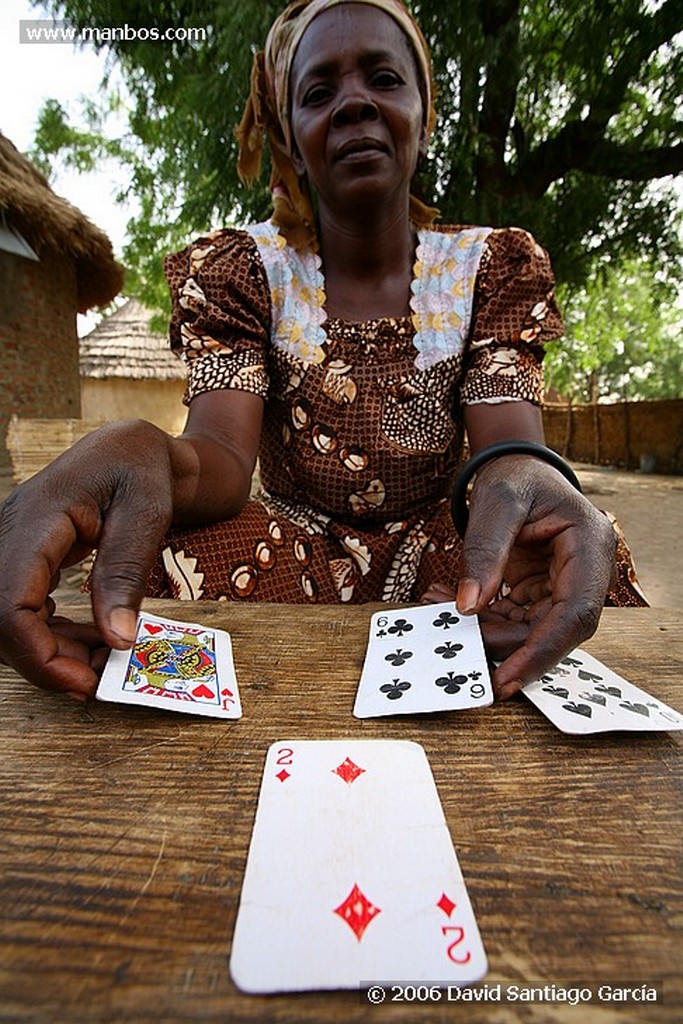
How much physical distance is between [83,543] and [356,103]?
970mm

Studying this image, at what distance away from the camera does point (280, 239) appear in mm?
1355

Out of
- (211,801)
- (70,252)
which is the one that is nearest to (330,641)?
(211,801)

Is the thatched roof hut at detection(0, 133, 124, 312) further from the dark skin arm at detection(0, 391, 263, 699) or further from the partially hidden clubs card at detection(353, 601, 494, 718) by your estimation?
the partially hidden clubs card at detection(353, 601, 494, 718)

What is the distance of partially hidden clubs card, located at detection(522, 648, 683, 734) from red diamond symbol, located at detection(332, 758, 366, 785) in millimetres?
198

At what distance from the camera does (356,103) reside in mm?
1155

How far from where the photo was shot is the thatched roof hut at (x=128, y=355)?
11164mm

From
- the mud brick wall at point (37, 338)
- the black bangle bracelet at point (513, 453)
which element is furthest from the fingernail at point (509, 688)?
the mud brick wall at point (37, 338)

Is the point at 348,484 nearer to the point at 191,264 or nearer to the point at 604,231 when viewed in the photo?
the point at 191,264

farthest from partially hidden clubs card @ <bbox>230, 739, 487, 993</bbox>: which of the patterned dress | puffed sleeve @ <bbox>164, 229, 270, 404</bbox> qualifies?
puffed sleeve @ <bbox>164, 229, 270, 404</bbox>

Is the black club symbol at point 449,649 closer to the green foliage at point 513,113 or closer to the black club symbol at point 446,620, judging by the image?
the black club symbol at point 446,620

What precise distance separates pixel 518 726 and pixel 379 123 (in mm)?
1100

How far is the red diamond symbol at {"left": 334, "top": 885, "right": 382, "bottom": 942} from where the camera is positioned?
1.24 ft

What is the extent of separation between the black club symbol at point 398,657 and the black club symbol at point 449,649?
38 millimetres

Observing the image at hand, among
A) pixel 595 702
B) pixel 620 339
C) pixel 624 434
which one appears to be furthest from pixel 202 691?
pixel 620 339
